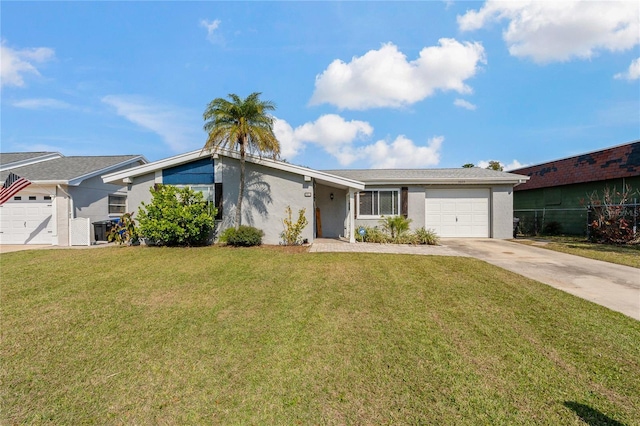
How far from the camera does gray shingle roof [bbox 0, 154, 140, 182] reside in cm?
1305

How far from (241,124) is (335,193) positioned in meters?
6.06

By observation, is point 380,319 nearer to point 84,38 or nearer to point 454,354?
point 454,354

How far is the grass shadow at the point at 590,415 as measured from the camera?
2375 millimetres

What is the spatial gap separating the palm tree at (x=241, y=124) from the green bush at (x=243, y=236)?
2.92m

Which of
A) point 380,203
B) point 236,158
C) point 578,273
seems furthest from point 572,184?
point 236,158

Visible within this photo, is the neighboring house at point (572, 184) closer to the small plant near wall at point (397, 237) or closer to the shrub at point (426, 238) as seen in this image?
the shrub at point (426, 238)

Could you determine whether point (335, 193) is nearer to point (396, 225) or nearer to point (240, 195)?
point (396, 225)

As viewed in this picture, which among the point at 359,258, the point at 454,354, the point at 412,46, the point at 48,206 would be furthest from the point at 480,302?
the point at 48,206

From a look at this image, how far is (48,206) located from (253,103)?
11.2m

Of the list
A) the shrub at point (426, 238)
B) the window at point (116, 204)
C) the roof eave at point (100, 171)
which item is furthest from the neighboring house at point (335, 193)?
the window at point (116, 204)

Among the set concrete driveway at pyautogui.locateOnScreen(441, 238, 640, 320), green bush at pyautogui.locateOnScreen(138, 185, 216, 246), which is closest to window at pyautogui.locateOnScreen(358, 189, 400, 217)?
concrete driveway at pyautogui.locateOnScreen(441, 238, 640, 320)

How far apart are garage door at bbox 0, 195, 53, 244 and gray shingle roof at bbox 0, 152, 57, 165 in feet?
14.7

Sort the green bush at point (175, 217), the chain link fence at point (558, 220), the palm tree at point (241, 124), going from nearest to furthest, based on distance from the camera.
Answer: the palm tree at point (241, 124), the green bush at point (175, 217), the chain link fence at point (558, 220)

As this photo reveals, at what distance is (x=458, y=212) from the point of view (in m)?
14.4
